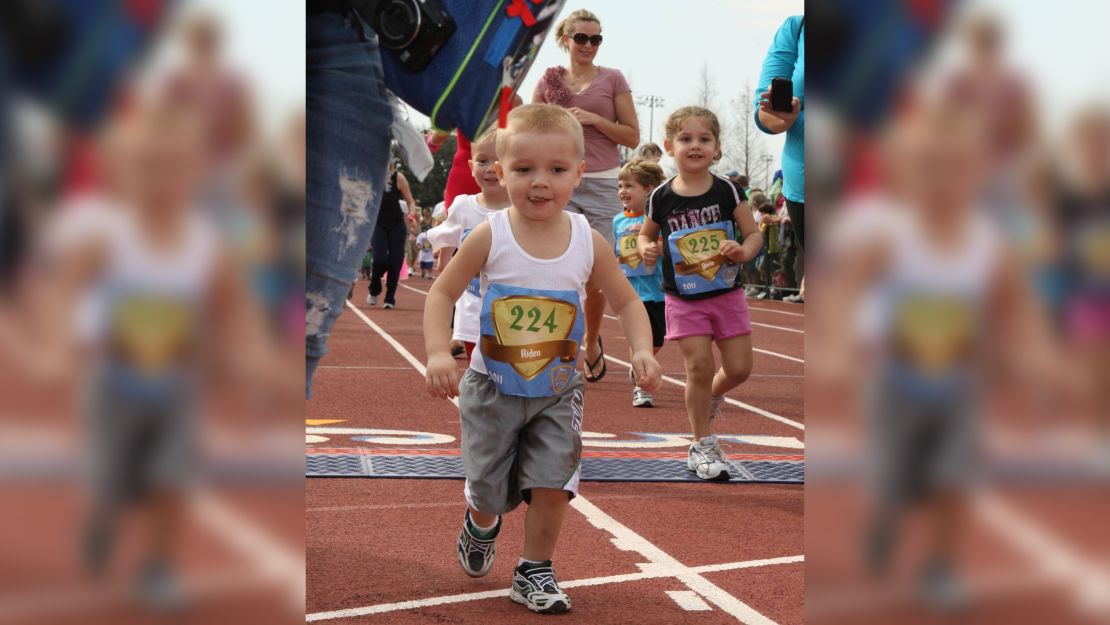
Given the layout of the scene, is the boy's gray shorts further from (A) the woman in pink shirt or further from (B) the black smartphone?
(A) the woman in pink shirt

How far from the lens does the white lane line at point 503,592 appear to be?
2.94 metres

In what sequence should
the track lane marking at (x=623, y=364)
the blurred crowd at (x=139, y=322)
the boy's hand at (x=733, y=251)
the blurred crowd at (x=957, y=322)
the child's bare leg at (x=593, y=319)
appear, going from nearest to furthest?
the blurred crowd at (x=957, y=322)
the blurred crowd at (x=139, y=322)
the boy's hand at (x=733, y=251)
the track lane marking at (x=623, y=364)
the child's bare leg at (x=593, y=319)

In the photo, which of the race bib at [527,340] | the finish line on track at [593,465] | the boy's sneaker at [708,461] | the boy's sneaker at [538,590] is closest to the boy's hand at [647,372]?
the race bib at [527,340]

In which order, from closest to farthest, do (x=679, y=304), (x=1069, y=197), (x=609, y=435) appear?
1. (x=1069, y=197)
2. (x=679, y=304)
3. (x=609, y=435)

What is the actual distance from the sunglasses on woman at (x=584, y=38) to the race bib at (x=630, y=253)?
5.35 feet

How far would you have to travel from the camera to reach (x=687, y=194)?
560 cm

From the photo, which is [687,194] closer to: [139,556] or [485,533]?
[485,533]

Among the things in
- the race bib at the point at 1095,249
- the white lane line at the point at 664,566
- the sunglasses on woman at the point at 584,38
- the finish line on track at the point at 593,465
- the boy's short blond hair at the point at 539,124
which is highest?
the sunglasses on woman at the point at 584,38

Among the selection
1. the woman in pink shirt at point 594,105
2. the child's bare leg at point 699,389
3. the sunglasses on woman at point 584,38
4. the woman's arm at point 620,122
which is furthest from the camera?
the sunglasses on woman at point 584,38

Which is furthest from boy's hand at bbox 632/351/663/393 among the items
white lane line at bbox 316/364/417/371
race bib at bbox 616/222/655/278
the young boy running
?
white lane line at bbox 316/364/417/371

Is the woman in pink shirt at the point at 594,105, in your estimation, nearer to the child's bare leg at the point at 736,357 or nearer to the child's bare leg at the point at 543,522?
the child's bare leg at the point at 736,357

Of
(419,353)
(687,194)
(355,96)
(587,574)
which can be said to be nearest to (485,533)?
(587,574)

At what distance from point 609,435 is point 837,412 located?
5.55 meters

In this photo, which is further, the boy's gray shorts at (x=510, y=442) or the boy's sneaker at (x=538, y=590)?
the boy's gray shorts at (x=510, y=442)
